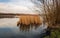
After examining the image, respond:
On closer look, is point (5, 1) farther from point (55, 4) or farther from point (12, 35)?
point (55, 4)

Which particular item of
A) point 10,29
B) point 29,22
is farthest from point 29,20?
point 10,29

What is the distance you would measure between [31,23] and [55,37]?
39cm

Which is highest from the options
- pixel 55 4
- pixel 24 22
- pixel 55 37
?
pixel 55 4

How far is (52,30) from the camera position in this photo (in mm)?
2580

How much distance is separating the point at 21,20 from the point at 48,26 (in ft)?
1.18

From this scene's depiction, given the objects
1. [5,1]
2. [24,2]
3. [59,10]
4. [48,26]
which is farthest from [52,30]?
[5,1]

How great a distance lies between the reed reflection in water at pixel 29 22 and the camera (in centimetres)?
262

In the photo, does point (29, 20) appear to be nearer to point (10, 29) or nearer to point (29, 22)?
point (29, 22)

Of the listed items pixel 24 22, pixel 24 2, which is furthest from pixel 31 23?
pixel 24 2

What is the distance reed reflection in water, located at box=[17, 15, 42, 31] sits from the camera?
2.62m

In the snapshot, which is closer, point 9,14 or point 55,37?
point 55,37

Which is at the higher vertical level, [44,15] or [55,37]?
[44,15]

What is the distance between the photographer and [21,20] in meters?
2.63

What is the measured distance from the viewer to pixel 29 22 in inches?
104
